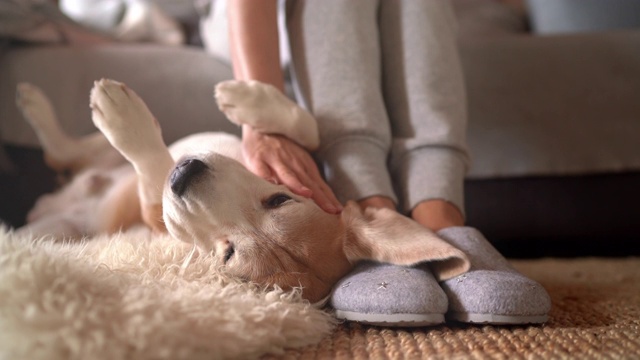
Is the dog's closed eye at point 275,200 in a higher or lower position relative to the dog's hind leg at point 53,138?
higher

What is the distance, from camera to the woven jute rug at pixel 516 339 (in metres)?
0.72

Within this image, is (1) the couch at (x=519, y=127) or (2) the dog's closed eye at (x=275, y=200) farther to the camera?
(1) the couch at (x=519, y=127)

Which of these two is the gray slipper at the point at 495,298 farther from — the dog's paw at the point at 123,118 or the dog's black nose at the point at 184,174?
the dog's paw at the point at 123,118

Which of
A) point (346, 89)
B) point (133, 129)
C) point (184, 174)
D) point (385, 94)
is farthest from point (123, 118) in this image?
point (385, 94)

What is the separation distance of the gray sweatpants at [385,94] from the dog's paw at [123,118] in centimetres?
35

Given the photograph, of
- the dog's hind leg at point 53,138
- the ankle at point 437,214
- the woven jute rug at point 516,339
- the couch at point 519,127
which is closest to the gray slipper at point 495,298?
the woven jute rug at point 516,339

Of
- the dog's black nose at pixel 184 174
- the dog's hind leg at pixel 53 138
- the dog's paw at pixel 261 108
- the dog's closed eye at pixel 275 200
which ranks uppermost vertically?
the dog's paw at pixel 261 108

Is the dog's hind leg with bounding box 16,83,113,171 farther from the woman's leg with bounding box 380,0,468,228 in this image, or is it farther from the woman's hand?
the woman's leg with bounding box 380,0,468,228

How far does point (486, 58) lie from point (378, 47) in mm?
588

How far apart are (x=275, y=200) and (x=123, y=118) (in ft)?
1.08

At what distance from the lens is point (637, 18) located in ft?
6.73

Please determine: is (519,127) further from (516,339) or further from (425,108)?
(516,339)

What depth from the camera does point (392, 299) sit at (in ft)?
2.68

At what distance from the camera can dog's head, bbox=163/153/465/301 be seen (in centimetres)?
89
